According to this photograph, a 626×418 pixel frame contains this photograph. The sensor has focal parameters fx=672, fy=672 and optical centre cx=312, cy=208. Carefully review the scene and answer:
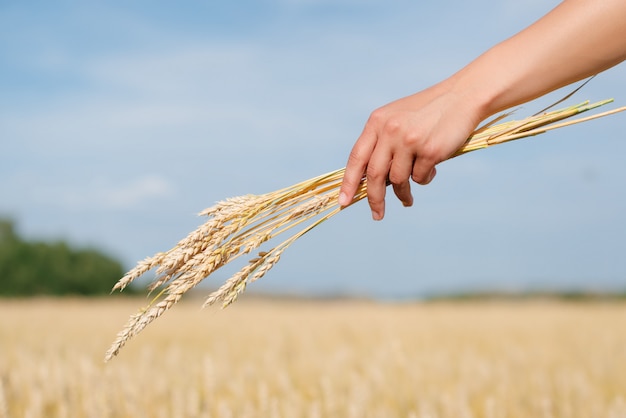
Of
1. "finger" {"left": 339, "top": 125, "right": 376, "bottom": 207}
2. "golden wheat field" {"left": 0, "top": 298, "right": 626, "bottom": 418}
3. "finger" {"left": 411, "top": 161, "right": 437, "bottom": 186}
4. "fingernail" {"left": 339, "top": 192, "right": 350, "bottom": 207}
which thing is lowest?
"golden wheat field" {"left": 0, "top": 298, "right": 626, "bottom": 418}

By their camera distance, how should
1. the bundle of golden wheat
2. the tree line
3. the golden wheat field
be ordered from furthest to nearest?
the tree line
the golden wheat field
the bundle of golden wheat

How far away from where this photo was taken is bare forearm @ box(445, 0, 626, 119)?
1804mm

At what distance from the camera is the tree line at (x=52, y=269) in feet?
55.0

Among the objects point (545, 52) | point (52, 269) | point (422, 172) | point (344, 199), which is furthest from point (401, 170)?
point (52, 269)

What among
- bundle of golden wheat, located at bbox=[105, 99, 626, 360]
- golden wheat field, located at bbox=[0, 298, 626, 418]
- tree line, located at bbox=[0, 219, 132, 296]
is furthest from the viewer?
tree line, located at bbox=[0, 219, 132, 296]

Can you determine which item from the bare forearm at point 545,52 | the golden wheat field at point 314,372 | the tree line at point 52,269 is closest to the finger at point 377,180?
the bare forearm at point 545,52

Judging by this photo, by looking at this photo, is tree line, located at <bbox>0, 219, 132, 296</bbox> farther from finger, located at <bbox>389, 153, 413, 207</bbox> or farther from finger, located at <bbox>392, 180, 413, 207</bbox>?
finger, located at <bbox>389, 153, 413, 207</bbox>

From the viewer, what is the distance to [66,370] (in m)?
4.18

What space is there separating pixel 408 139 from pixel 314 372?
9.64 ft

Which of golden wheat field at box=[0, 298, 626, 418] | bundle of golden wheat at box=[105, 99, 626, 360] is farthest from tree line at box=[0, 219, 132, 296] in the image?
bundle of golden wheat at box=[105, 99, 626, 360]

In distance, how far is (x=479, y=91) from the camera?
1.81m

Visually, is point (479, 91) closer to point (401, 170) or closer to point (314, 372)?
point (401, 170)

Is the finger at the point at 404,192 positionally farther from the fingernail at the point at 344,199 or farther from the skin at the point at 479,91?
the fingernail at the point at 344,199

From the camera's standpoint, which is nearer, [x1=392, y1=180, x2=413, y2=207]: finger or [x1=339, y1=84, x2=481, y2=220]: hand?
[x1=339, y1=84, x2=481, y2=220]: hand
